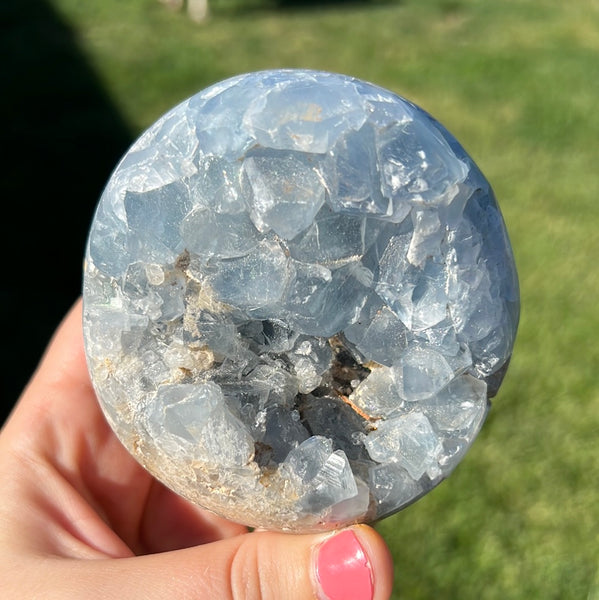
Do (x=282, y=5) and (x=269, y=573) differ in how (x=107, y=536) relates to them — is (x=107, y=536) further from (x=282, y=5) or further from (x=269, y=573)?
(x=282, y=5)

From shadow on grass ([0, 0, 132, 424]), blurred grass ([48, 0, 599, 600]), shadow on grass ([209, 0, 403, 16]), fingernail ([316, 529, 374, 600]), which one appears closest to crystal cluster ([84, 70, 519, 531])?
fingernail ([316, 529, 374, 600])

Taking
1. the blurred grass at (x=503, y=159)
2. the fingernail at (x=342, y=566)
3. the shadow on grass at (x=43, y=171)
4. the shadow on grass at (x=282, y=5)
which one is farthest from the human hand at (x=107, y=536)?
the shadow on grass at (x=282, y=5)

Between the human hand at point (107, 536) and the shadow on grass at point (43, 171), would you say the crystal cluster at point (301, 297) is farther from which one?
the shadow on grass at point (43, 171)

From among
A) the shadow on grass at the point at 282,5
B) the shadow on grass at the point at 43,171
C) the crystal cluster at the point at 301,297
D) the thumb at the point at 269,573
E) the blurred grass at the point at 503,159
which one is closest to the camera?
the crystal cluster at the point at 301,297

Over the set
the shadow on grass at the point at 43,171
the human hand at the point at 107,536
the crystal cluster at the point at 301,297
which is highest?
the crystal cluster at the point at 301,297

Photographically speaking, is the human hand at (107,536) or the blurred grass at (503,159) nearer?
the human hand at (107,536)

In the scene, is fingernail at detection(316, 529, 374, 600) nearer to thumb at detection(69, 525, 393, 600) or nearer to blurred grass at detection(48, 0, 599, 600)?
thumb at detection(69, 525, 393, 600)

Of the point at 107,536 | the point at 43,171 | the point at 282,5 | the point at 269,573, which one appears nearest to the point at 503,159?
the point at 43,171
